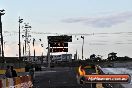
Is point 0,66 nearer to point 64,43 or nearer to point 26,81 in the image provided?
point 64,43

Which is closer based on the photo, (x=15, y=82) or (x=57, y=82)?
(x=15, y=82)

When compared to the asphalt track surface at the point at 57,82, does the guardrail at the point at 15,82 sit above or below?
above

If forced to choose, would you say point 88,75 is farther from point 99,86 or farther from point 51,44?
point 51,44

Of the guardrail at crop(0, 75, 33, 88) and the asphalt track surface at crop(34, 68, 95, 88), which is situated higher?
the guardrail at crop(0, 75, 33, 88)

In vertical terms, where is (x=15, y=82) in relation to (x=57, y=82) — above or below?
above

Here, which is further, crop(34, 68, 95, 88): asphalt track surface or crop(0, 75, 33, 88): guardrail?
crop(34, 68, 95, 88): asphalt track surface

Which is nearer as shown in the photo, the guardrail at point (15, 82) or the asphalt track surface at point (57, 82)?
the guardrail at point (15, 82)

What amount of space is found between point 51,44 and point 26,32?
2642 inches

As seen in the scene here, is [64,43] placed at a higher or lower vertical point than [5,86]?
higher

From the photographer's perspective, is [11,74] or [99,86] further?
[11,74]

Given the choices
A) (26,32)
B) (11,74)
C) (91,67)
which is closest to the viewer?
(91,67)

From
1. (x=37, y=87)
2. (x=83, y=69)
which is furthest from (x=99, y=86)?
(x=37, y=87)

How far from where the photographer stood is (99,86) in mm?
21125

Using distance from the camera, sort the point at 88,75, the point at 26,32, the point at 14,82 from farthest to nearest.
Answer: the point at 26,32
the point at 14,82
the point at 88,75
